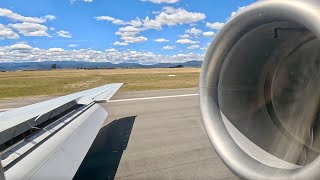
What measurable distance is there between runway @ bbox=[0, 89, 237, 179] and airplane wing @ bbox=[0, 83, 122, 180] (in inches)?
31.2

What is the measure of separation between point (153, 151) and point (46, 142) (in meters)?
3.13

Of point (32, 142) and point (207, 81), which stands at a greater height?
point (207, 81)

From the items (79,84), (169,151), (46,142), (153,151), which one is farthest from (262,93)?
(79,84)

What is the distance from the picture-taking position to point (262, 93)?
3.42 m

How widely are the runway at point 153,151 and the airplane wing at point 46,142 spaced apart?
79 centimetres

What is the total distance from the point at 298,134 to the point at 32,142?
303 centimetres

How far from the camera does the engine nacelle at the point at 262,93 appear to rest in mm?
2824

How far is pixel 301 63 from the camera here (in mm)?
3146

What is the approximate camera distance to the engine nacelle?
2824 mm

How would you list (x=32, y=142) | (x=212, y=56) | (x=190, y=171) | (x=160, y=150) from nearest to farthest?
(x=212, y=56), (x=32, y=142), (x=190, y=171), (x=160, y=150)

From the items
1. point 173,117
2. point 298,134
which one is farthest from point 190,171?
point 173,117

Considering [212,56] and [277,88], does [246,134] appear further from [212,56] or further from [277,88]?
[212,56]

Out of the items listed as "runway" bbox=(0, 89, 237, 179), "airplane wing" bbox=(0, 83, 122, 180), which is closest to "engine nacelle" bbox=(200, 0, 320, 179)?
"airplane wing" bbox=(0, 83, 122, 180)

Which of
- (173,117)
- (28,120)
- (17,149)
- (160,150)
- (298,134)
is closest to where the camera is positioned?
(298,134)
